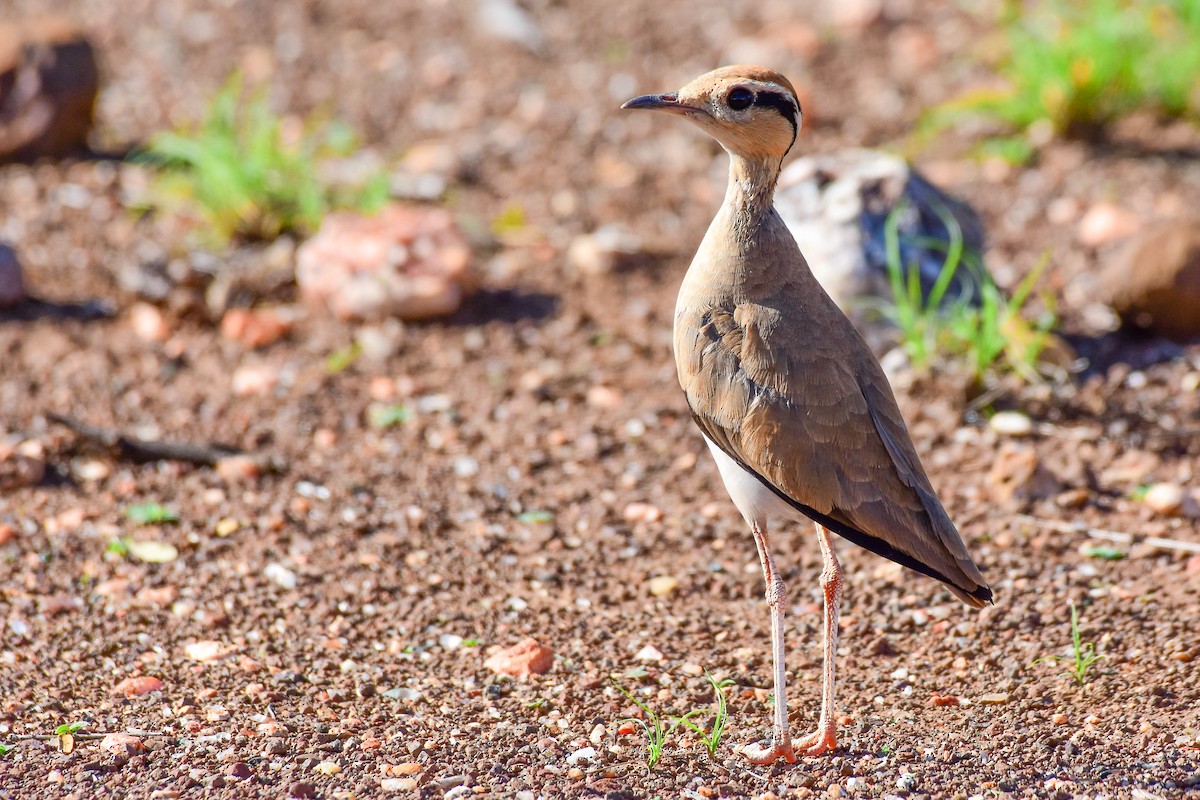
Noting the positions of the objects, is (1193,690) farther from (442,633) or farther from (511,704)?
(442,633)

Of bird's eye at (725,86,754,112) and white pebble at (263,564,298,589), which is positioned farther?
white pebble at (263,564,298,589)

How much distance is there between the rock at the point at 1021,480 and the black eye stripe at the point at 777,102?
191 centimetres

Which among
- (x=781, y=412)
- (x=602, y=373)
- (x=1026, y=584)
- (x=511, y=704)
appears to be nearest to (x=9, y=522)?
(x=511, y=704)

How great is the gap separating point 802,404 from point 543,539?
1.53 meters

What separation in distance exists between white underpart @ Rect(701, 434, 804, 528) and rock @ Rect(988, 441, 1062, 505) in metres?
1.52

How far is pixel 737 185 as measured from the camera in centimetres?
416

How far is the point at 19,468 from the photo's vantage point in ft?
16.9

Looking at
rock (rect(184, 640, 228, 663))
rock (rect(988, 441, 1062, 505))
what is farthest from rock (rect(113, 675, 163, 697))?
rock (rect(988, 441, 1062, 505))

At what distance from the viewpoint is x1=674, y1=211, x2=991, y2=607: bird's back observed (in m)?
3.79

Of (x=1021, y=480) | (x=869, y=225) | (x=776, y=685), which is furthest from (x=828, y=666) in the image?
(x=869, y=225)

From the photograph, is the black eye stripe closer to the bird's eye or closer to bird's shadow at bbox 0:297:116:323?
the bird's eye

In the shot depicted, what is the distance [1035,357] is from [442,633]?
2.91 m

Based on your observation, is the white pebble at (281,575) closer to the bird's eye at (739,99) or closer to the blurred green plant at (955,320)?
the bird's eye at (739,99)

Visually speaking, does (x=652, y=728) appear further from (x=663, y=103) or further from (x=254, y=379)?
(x=254, y=379)
